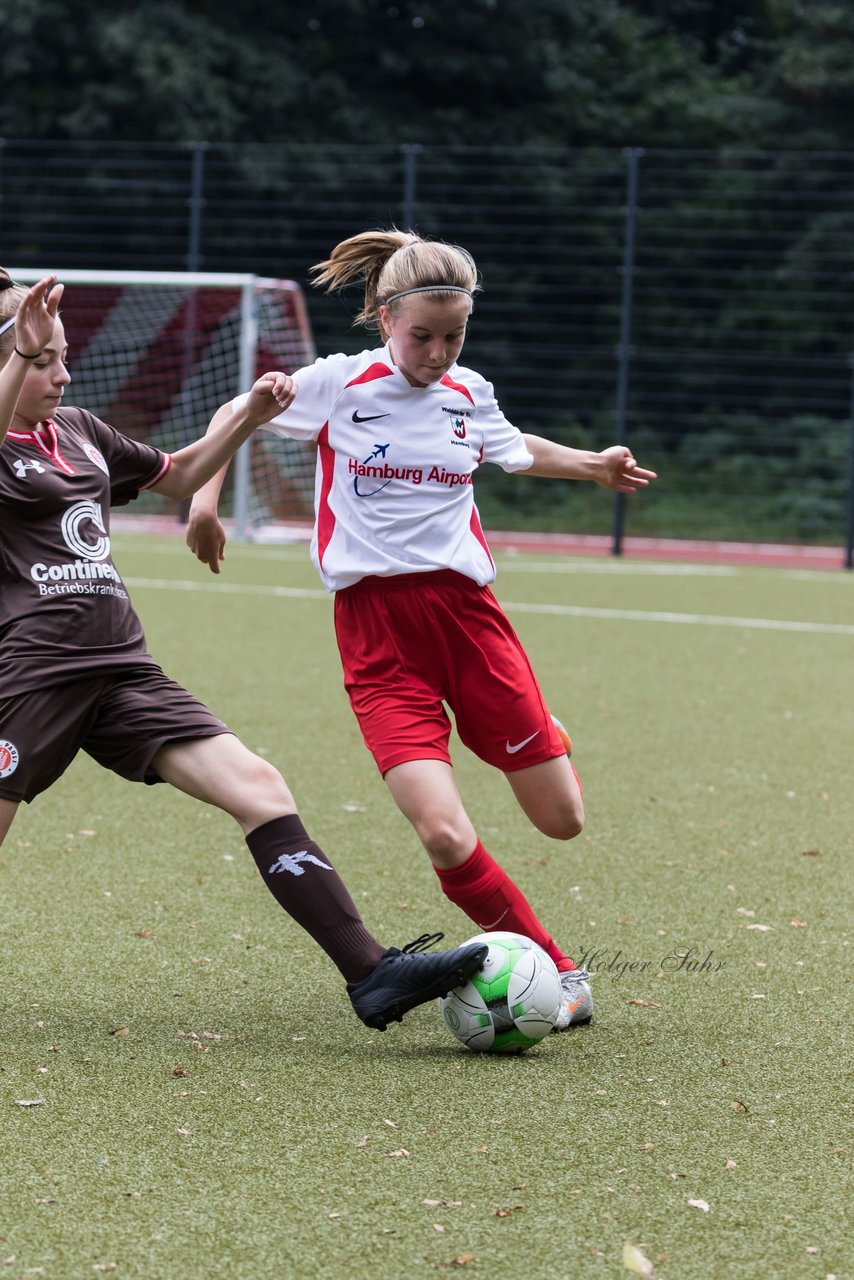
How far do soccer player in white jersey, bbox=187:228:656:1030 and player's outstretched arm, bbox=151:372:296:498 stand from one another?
0.06m

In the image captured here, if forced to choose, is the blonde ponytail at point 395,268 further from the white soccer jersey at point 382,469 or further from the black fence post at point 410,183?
the black fence post at point 410,183

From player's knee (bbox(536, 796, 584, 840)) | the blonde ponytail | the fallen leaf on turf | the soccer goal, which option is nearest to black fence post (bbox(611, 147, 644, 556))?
the soccer goal

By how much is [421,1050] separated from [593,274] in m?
19.0

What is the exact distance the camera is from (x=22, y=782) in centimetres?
366

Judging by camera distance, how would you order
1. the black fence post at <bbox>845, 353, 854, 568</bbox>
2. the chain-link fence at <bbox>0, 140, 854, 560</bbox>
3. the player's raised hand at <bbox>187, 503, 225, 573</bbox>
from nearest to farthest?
the player's raised hand at <bbox>187, 503, 225, 573</bbox>, the black fence post at <bbox>845, 353, 854, 568</bbox>, the chain-link fence at <bbox>0, 140, 854, 560</bbox>

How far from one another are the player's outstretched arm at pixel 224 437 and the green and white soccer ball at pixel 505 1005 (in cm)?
127

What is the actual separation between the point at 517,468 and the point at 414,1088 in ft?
5.25

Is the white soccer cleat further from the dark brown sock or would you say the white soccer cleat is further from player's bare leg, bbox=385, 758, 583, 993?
the dark brown sock

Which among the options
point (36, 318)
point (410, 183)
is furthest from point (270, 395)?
point (410, 183)

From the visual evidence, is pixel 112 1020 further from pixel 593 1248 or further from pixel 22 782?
pixel 593 1248

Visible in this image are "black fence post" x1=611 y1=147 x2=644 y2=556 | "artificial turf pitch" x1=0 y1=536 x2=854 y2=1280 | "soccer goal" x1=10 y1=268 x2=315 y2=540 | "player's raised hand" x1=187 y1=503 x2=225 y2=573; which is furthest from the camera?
"black fence post" x1=611 y1=147 x2=644 y2=556

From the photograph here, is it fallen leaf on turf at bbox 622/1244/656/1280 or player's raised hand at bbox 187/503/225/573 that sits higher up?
player's raised hand at bbox 187/503/225/573

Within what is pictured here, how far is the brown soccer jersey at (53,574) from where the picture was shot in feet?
12.1

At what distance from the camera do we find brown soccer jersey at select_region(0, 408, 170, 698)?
3.68m
